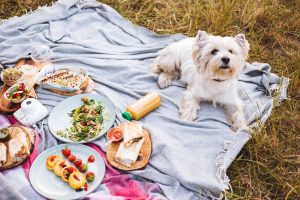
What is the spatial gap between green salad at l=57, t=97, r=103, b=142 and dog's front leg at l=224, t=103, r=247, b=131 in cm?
146

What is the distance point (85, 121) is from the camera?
3840 millimetres

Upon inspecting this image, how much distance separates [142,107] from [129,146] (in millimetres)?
600

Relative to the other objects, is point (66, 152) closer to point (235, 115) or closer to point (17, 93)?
point (17, 93)

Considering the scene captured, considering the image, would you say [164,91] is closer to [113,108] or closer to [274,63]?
[113,108]

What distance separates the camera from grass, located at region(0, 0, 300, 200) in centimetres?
352

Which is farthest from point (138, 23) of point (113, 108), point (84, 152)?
point (84, 152)

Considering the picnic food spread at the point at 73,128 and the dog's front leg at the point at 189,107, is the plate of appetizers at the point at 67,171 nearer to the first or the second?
the picnic food spread at the point at 73,128

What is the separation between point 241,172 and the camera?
3.58 meters

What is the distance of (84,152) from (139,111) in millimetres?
766

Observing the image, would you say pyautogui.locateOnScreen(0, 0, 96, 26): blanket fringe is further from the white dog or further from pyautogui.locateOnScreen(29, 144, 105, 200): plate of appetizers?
pyautogui.locateOnScreen(29, 144, 105, 200): plate of appetizers

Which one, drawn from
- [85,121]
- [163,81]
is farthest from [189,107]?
[85,121]

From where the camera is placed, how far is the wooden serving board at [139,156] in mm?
3414

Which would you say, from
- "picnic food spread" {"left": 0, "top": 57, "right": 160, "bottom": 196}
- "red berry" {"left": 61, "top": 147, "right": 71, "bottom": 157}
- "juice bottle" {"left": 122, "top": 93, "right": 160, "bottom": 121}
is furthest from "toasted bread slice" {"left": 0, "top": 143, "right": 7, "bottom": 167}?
"juice bottle" {"left": 122, "top": 93, "right": 160, "bottom": 121}

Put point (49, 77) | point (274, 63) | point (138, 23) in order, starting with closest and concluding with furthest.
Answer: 1. point (49, 77)
2. point (274, 63)
3. point (138, 23)
